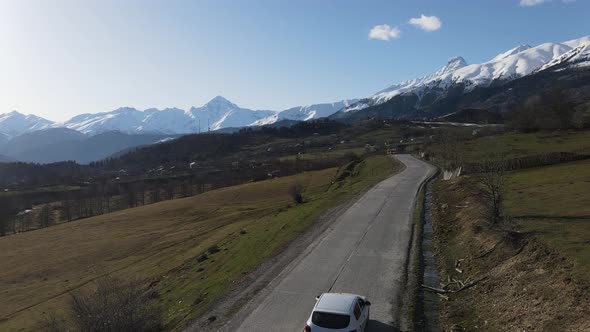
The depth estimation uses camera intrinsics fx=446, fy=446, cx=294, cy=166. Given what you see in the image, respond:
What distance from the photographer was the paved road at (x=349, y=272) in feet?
62.8

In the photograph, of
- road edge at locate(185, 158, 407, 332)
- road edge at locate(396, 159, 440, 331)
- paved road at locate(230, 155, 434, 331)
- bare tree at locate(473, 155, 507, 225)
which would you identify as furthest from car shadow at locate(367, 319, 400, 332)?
bare tree at locate(473, 155, 507, 225)

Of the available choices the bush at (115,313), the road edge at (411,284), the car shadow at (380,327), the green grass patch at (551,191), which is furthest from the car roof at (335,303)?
the green grass patch at (551,191)

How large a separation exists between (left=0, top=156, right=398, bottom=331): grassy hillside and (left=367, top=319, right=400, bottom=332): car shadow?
27.4 feet

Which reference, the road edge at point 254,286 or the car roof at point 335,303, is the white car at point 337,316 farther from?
the road edge at point 254,286

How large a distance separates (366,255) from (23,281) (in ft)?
164

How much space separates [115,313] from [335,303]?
9.41 meters

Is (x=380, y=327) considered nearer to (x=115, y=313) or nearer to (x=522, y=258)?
(x=522, y=258)

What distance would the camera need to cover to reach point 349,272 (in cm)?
2462

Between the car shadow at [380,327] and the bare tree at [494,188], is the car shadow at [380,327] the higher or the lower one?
the lower one

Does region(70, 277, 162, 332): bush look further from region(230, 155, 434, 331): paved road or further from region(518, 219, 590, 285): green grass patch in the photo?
region(518, 219, 590, 285): green grass patch

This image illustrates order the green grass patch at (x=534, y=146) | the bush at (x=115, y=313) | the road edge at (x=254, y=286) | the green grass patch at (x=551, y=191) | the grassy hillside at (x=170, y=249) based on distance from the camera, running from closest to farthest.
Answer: the bush at (x=115, y=313), the road edge at (x=254, y=286), the green grass patch at (x=551, y=191), the grassy hillside at (x=170, y=249), the green grass patch at (x=534, y=146)

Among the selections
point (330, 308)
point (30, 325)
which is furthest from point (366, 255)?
point (30, 325)

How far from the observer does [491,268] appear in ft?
70.4

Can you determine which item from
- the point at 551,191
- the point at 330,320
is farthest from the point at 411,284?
the point at 551,191
